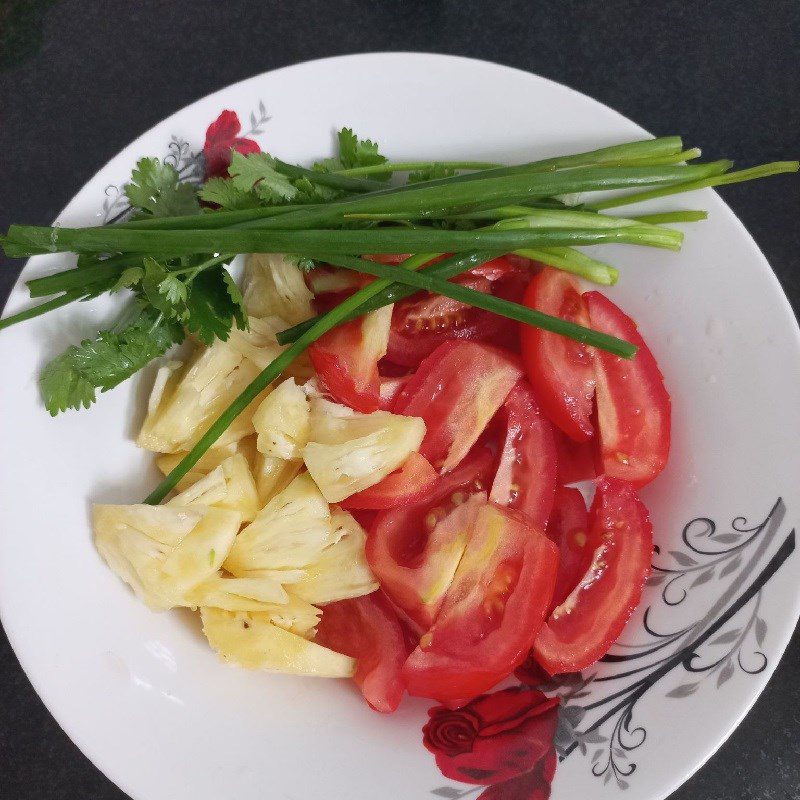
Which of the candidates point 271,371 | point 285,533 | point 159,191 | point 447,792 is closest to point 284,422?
point 271,371

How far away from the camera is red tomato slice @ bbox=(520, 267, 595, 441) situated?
1526mm

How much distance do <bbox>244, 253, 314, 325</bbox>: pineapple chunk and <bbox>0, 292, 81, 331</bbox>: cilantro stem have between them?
1.24 ft

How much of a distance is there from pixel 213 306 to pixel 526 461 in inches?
28.0

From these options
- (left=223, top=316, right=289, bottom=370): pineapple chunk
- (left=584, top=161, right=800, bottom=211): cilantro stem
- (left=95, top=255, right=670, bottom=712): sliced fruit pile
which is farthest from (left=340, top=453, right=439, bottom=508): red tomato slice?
(left=584, top=161, right=800, bottom=211): cilantro stem

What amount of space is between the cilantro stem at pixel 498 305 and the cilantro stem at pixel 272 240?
0.13 feet

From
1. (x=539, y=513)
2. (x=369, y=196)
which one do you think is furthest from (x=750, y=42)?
(x=539, y=513)

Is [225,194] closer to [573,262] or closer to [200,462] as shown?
[200,462]

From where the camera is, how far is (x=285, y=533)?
149 centimetres

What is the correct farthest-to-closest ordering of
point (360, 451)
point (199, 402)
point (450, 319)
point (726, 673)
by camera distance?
1. point (450, 319)
2. point (199, 402)
3. point (360, 451)
4. point (726, 673)

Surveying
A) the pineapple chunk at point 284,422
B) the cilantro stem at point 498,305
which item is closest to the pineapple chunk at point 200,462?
the pineapple chunk at point 284,422

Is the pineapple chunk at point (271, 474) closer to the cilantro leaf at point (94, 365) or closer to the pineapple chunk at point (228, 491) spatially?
the pineapple chunk at point (228, 491)

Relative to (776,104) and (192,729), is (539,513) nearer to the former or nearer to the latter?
(192,729)

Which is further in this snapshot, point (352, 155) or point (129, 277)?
point (352, 155)

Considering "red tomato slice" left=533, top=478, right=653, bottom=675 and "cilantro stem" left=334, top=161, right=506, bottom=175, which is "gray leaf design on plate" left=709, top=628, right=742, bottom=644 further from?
"cilantro stem" left=334, top=161, right=506, bottom=175
